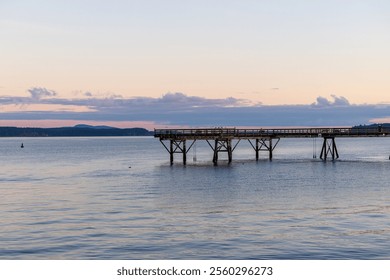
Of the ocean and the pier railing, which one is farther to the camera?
the pier railing

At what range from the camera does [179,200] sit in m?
45.5

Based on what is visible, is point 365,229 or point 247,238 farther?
point 365,229

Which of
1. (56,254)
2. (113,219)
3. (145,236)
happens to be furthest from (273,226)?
(56,254)

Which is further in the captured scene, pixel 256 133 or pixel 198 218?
pixel 256 133

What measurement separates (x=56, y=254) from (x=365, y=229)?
641 inches

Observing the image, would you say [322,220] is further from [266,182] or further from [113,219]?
[266,182]

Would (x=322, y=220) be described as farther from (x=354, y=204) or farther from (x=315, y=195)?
(x=315, y=195)

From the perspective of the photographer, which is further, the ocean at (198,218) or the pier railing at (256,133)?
the pier railing at (256,133)
